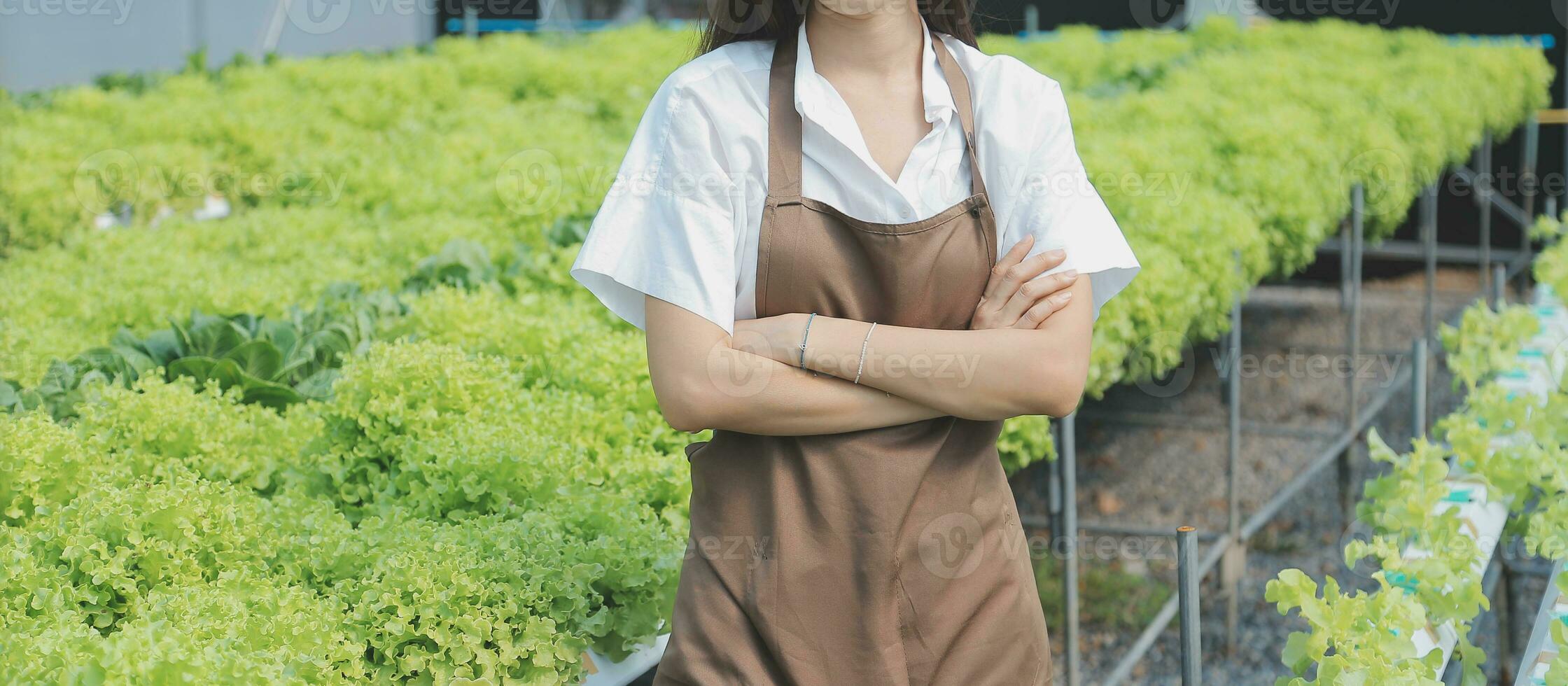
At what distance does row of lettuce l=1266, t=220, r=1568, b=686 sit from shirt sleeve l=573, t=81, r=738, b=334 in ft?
4.79

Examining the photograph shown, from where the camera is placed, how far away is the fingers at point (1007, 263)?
6.89 ft

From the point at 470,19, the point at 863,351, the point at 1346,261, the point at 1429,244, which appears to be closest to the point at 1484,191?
the point at 1429,244

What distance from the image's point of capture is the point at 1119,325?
4980 millimetres

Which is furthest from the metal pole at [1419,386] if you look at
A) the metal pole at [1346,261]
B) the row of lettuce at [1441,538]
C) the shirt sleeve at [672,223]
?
the metal pole at [1346,261]

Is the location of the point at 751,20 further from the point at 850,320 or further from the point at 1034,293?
the point at 1034,293

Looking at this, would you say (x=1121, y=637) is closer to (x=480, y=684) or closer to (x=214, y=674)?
(x=480, y=684)

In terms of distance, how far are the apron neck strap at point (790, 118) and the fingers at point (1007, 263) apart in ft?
0.33

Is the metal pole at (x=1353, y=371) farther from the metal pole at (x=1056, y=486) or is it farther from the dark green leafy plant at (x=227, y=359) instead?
the dark green leafy plant at (x=227, y=359)

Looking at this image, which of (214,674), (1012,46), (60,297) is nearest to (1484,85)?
(1012,46)

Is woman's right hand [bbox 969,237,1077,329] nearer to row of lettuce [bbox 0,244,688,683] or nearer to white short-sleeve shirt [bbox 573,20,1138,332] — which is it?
white short-sleeve shirt [bbox 573,20,1138,332]

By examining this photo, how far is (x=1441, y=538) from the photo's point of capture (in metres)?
3.30

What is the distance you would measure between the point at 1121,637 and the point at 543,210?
322 centimetres

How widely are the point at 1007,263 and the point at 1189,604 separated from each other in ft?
3.04

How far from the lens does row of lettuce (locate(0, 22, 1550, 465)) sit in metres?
5.07
